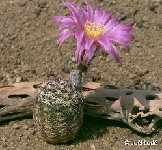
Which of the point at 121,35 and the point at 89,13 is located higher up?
the point at 89,13

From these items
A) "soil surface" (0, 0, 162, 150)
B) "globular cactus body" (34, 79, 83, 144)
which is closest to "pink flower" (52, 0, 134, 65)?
"globular cactus body" (34, 79, 83, 144)

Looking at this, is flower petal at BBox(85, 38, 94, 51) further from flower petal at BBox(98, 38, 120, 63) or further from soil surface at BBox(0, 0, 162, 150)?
soil surface at BBox(0, 0, 162, 150)

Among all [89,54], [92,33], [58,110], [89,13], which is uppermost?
[89,13]

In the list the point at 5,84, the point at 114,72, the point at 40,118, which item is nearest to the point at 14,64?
the point at 5,84

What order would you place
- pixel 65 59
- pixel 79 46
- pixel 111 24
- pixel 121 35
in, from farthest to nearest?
1. pixel 65 59
2. pixel 111 24
3. pixel 121 35
4. pixel 79 46

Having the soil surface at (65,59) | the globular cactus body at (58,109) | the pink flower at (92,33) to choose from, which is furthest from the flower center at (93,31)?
the soil surface at (65,59)

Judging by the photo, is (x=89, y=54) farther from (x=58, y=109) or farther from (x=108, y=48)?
(x=58, y=109)

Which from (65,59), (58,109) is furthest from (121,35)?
(65,59)

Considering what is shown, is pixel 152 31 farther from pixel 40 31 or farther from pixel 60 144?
pixel 60 144
